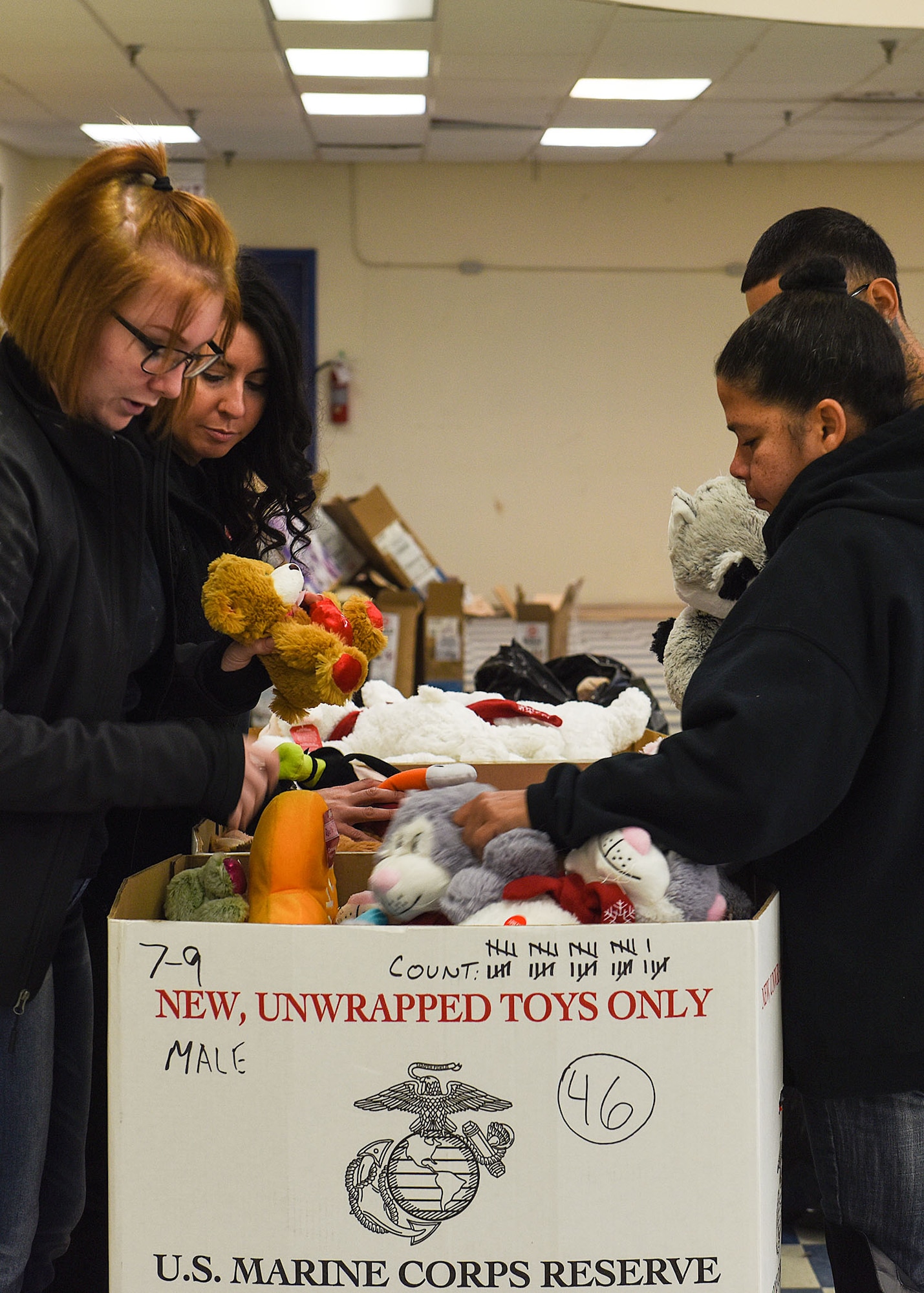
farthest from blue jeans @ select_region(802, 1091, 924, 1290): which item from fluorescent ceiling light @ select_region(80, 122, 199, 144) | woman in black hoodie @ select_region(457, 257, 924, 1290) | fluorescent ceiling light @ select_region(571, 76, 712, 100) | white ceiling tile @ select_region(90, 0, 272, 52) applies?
fluorescent ceiling light @ select_region(80, 122, 199, 144)

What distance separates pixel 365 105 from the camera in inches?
225

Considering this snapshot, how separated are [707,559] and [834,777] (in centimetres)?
80

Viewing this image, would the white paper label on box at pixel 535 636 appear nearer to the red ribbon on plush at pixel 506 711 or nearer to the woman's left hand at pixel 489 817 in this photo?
the red ribbon on plush at pixel 506 711

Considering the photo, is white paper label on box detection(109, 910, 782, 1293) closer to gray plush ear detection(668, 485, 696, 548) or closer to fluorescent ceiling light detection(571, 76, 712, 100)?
gray plush ear detection(668, 485, 696, 548)

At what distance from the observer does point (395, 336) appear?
721cm

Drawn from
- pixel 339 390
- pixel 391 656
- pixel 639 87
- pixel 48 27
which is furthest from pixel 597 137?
pixel 391 656

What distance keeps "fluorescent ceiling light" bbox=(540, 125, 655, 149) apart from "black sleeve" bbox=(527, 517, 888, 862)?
5921mm

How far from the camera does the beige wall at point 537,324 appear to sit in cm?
712

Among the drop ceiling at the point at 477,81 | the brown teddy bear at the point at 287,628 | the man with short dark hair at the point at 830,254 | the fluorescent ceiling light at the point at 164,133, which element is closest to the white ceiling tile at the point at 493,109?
the drop ceiling at the point at 477,81

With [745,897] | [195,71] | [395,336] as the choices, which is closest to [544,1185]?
[745,897]

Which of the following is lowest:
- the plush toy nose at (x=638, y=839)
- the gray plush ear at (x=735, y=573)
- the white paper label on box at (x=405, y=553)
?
the plush toy nose at (x=638, y=839)

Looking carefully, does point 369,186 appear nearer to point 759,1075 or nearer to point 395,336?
point 395,336

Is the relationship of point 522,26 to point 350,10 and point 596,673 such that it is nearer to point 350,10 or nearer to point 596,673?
point 350,10

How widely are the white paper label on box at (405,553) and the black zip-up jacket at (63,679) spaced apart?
129 inches
